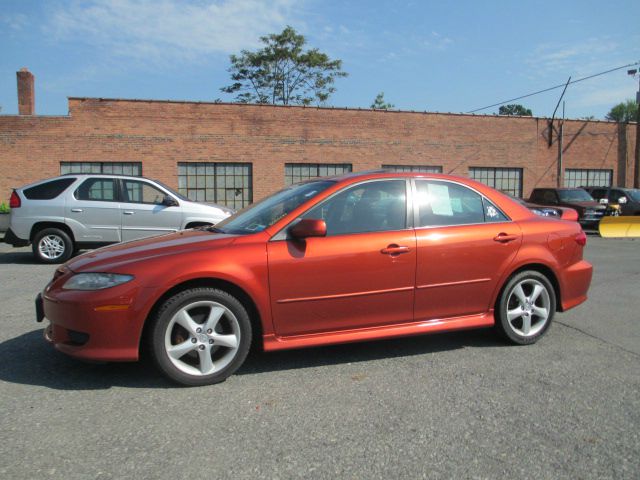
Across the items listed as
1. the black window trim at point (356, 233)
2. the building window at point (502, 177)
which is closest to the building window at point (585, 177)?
the building window at point (502, 177)

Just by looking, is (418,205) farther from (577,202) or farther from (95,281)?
(577,202)

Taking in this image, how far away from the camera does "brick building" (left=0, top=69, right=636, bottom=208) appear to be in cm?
1966

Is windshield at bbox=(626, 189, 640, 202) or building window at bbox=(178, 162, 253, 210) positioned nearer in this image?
windshield at bbox=(626, 189, 640, 202)

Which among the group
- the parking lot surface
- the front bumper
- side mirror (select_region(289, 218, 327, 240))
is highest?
side mirror (select_region(289, 218, 327, 240))

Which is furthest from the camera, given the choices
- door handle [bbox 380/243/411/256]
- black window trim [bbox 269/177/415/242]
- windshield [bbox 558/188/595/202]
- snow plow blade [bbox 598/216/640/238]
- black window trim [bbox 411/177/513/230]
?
windshield [bbox 558/188/595/202]

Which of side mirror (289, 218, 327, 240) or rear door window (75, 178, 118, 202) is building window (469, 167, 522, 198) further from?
side mirror (289, 218, 327, 240)

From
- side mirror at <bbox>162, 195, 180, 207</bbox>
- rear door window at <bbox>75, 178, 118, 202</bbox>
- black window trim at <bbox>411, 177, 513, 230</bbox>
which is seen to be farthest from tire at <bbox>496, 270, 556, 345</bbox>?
rear door window at <bbox>75, 178, 118, 202</bbox>

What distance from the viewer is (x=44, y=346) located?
4438 mm

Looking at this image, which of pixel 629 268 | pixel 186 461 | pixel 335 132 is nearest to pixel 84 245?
pixel 186 461

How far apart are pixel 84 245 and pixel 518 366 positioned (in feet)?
28.0

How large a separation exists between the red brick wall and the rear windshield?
35.2 feet

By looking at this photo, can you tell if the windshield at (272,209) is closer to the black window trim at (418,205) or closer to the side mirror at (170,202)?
the black window trim at (418,205)

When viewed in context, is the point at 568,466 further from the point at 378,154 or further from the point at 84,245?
the point at 378,154

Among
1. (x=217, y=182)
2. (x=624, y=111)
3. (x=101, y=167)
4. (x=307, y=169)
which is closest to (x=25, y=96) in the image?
(x=101, y=167)
